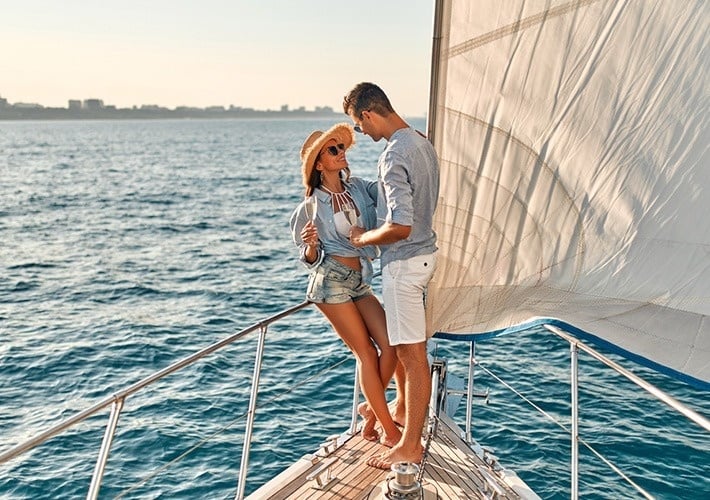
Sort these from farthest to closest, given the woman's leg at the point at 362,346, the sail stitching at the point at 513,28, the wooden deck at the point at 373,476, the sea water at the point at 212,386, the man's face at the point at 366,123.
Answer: the sea water at the point at 212,386 → the woman's leg at the point at 362,346 → the wooden deck at the point at 373,476 → the man's face at the point at 366,123 → the sail stitching at the point at 513,28

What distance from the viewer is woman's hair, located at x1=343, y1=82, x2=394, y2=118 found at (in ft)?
13.2

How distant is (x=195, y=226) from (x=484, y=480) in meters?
27.7

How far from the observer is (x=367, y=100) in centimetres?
404

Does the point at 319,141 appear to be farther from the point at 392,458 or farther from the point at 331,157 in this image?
the point at 392,458

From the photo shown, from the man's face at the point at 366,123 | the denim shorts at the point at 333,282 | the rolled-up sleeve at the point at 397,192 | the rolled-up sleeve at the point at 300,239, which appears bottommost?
the denim shorts at the point at 333,282

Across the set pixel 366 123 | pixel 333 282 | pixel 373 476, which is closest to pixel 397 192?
pixel 366 123

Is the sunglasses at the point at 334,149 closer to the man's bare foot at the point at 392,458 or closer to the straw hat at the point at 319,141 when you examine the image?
the straw hat at the point at 319,141

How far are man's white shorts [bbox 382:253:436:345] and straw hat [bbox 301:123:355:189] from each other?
78cm

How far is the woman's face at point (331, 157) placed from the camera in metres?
4.54

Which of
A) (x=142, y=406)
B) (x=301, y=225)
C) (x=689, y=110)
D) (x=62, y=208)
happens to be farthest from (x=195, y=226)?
(x=689, y=110)

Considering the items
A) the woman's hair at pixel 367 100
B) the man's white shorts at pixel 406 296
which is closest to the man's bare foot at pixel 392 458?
the man's white shorts at pixel 406 296

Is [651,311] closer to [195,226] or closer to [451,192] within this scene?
[451,192]

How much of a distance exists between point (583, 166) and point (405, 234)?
91cm

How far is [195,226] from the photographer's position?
1230 inches
